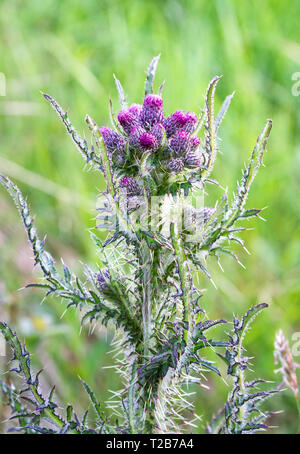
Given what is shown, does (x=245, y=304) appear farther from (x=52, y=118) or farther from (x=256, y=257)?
(x=52, y=118)

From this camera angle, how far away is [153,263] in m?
1.63

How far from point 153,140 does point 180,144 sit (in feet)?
0.32

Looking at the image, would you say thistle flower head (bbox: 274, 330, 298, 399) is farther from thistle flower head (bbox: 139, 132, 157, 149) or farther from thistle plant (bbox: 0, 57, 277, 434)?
thistle flower head (bbox: 139, 132, 157, 149)

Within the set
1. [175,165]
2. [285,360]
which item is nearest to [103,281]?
→ [175,165]

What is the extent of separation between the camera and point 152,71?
6.00 ft

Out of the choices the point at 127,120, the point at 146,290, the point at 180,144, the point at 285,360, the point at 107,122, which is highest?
the point at 107,122

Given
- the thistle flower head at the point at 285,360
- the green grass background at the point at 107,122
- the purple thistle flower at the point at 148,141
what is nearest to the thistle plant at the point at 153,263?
the purple thistle flower at the point at 148,141

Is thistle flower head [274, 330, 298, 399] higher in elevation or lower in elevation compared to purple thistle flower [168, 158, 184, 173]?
lower

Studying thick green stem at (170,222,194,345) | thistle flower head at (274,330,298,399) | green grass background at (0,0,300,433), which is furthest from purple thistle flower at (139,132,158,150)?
green grass background at (0,0,300,433)

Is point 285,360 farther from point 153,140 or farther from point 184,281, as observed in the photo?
point 153,140

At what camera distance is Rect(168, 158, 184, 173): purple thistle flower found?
1.51 metres

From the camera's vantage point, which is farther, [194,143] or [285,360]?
[285,360]

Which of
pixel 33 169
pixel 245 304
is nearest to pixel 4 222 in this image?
pixel 33 169

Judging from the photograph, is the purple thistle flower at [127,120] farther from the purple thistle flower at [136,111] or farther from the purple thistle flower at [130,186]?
the purple thistle flower at [130,186]
